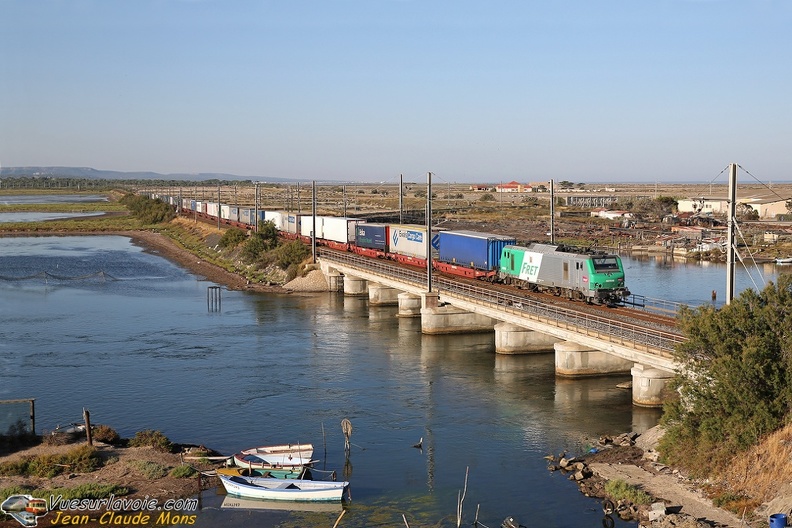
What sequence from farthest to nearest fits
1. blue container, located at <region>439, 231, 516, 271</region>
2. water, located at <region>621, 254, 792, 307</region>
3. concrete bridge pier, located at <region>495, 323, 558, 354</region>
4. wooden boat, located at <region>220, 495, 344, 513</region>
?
1. water, located at <region>621, 254, 792, 307</region>
2. blue container, located at <region>439, 231, 516, 271</region>
3. concrete bridge pier, located at <region>495, 323, 558, 354</region>
4. wooden boat, located at <region>220, 495, 344, 513</region>

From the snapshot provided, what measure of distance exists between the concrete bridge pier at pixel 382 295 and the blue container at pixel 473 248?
6239 millimetres

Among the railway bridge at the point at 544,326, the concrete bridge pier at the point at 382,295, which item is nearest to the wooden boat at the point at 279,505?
the railway bridge at the point at 544,326

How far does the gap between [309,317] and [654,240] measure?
256 feet

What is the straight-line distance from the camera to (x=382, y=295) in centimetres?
8100

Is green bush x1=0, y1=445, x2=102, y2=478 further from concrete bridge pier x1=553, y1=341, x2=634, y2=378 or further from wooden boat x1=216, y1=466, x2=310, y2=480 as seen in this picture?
concrete bridge pier x1=553, y1=341, x2=634, y2=378

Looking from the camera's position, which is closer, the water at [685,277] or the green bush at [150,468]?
the green bush at [150,468]

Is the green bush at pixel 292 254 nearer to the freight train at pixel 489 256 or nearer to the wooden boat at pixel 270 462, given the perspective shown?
the freight train at pixel 489 256

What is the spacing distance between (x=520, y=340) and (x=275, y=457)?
87.9 ft

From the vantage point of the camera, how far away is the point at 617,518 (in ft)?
98.5

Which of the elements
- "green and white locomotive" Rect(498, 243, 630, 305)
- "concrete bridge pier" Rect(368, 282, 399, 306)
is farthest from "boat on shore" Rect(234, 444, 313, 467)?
"concrete bridge pier" Rect(368, 282, 399, 306)

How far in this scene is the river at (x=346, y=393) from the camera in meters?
33.7

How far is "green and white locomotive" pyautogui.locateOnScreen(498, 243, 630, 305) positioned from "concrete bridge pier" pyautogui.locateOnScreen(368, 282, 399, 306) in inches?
681

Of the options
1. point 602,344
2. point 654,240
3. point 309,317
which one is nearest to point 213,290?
point 309,317

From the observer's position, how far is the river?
1326 inches
